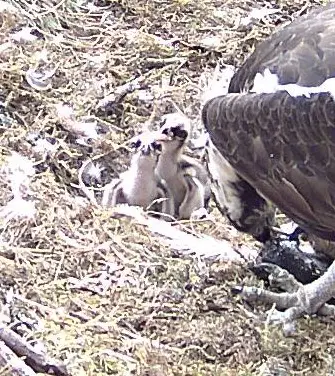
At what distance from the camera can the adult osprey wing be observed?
9.18 ft

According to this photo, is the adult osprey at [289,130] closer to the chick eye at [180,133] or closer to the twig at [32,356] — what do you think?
the chick eye at [180,133]

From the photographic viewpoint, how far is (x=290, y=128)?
2828 millimetres

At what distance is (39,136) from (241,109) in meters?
1.21

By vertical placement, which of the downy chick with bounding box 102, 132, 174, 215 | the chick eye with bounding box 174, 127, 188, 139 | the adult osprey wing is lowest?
the downy chick with bounding box 102, 132, 174, 215

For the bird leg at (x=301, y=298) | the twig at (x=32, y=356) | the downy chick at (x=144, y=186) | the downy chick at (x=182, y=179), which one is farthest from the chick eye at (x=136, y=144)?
the twig at (x=32, y=356)

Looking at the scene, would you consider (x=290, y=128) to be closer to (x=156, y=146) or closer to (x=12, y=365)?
(x=12, y=365)

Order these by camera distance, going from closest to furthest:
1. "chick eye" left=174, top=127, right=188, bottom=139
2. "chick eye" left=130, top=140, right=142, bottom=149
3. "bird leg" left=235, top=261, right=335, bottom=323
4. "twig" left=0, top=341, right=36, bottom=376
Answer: "twig" left=0, top=341, right=36, bottom=376
"bird leg" left=235, top=261, right=335, bottom=323
"chick eye" left=174, top=127, right=188, bottom=139
"chick eye" left=130, top=140, right=142, bottom=149

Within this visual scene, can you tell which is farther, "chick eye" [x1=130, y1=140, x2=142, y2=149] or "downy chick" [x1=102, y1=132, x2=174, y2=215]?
"chick eye" [x1=130, y1=140, x2=142, y2=149]

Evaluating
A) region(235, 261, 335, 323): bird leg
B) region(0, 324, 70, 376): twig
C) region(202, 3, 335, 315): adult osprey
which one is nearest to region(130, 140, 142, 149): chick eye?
region(202, 3, 335, 315): adult osprey

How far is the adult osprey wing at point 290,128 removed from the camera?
2.80m

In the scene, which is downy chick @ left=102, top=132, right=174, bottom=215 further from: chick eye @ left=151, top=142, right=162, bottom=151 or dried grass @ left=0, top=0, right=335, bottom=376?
dried grass @ left=0, top=0, right=335, bottom=376

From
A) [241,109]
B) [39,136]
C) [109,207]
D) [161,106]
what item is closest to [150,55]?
[161,106]

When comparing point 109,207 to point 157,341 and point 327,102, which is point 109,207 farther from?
point 327,102

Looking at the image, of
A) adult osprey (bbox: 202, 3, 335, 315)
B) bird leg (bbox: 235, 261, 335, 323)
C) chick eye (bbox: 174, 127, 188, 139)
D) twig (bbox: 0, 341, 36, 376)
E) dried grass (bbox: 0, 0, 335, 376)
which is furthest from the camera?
chick eye (bbox: 174, 127, 188, 139)
